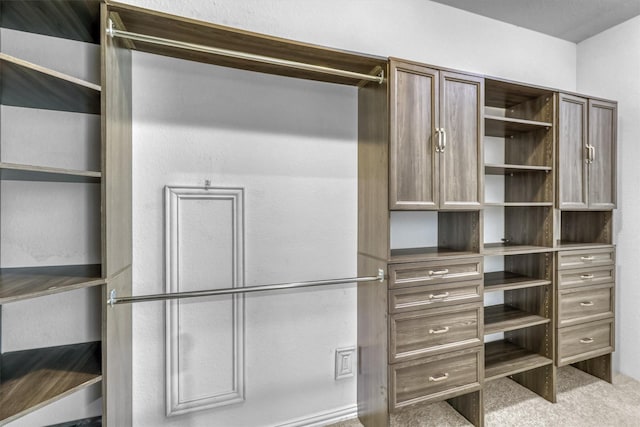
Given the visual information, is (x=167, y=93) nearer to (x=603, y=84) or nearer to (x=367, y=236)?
(x=367, y=236)

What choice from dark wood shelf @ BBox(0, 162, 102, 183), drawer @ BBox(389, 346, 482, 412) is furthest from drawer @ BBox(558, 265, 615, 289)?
dark wood shelf @ BBox(0, 162, 102, 183)

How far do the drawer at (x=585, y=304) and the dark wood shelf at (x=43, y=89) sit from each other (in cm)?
276

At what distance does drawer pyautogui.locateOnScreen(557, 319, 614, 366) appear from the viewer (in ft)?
6.83

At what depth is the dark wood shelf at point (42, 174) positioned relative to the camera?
0.98m

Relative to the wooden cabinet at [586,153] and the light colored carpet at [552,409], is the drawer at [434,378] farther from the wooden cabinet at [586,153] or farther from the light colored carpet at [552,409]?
the wooden cabinet at [586,153]

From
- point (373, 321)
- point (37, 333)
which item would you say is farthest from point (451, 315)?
point (37, 333)

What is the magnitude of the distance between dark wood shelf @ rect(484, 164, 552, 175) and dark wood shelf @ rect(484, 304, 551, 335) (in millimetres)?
970

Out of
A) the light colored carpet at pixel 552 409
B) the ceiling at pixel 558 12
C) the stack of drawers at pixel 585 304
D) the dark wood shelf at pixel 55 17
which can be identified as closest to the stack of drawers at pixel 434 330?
the light colored carpet at pixel 552 409

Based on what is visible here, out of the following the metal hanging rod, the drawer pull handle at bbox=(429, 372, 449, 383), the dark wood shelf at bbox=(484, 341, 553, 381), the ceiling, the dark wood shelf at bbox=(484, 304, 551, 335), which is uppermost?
the ceiling

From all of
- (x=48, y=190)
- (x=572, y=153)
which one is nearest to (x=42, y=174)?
(x=48, y=190)

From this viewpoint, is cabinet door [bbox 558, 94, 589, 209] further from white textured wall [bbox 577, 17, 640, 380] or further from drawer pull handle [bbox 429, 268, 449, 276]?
drawer pull handle [bbox 429, 268, 449, 276]

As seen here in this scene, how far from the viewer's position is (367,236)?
1.84 m

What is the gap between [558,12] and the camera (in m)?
2.26

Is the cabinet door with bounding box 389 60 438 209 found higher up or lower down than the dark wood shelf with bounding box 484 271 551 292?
higher up
